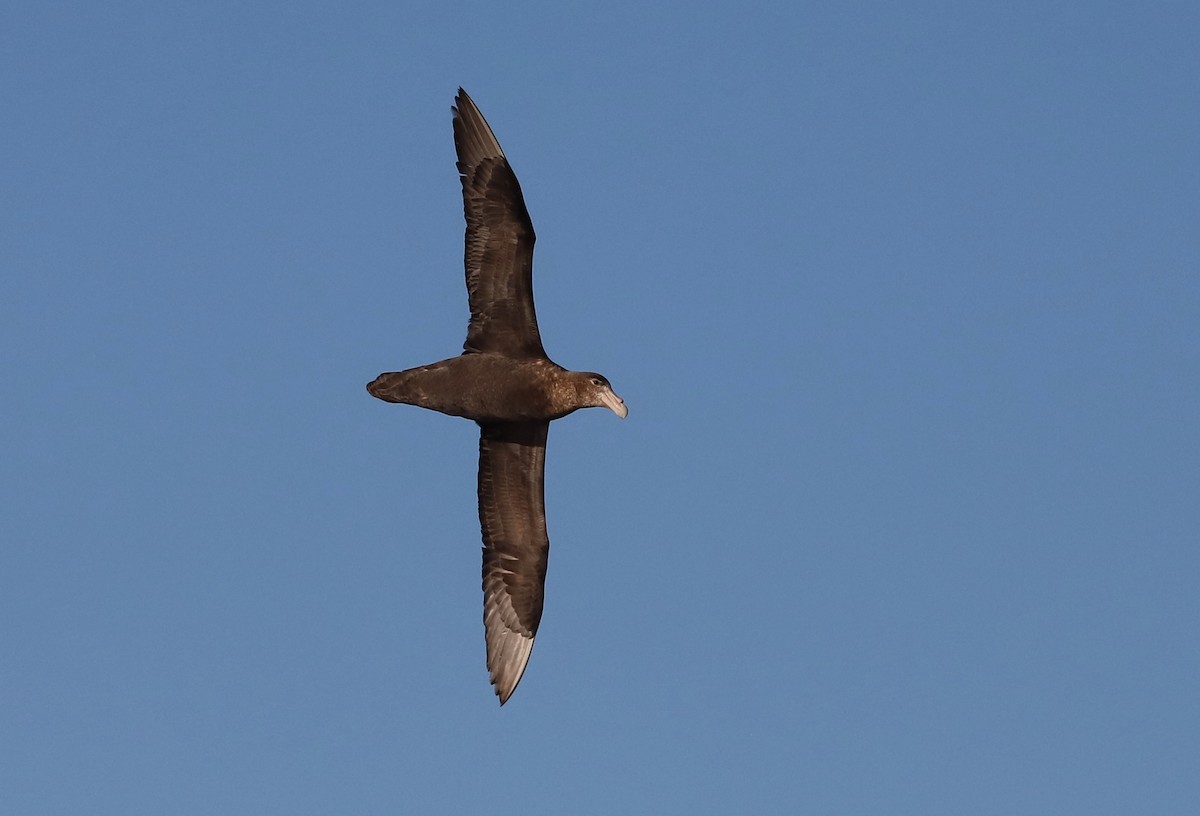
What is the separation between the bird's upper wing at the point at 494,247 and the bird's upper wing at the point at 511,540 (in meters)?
1.48

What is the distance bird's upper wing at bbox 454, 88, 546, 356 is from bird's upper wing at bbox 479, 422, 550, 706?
4.85ft

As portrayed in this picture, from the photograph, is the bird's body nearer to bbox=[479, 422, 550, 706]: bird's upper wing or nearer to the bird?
the bird

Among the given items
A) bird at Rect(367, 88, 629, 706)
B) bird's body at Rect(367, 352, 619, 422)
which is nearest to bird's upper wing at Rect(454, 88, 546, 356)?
bird at Rect(367, 88, 629, 706)

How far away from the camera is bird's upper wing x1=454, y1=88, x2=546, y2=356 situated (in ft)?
81.0

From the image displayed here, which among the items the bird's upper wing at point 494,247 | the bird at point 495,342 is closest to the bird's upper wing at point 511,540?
the bird at point 495,342

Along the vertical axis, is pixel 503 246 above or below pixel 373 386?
above

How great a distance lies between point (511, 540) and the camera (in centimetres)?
2677

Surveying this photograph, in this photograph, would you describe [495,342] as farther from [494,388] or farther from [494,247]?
[494,247]

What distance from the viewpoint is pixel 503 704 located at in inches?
1064

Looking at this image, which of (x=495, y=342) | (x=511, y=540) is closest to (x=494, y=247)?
(x=495, y=342)

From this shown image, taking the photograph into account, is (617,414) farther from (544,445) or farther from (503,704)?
(503,704)

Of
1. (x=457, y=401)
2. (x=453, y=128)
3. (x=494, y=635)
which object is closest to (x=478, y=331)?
(x=457, y=401)

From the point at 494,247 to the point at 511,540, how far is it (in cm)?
432

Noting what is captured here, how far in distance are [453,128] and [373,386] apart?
3579 millimetres
